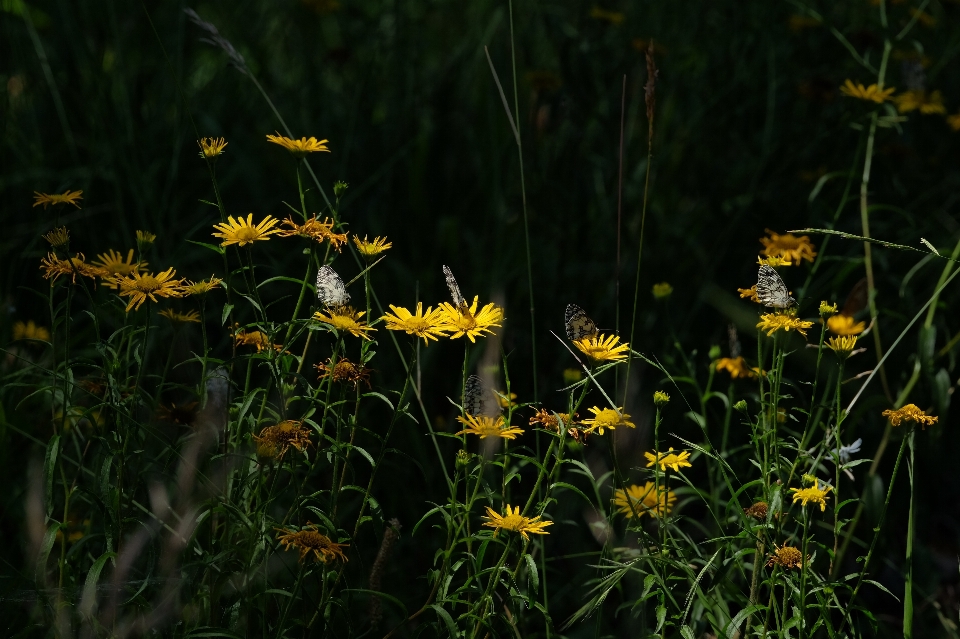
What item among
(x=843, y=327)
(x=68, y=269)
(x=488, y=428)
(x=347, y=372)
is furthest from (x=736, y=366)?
(x=68, y=269)

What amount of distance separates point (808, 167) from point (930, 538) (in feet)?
3.44

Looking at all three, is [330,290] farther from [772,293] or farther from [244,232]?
[772,293]

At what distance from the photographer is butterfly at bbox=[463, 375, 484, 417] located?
53.9 inches

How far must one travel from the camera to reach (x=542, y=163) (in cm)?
273

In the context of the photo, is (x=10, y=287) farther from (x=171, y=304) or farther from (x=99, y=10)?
(x=99, y=10)

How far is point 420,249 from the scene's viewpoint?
108 inches

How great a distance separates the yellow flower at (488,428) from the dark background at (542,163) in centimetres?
72

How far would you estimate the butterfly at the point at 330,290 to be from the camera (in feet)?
4.06

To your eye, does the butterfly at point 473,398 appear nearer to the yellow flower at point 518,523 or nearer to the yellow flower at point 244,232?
the yellow flower at point 518,523

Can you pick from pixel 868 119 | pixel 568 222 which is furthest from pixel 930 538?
pixel 568 222

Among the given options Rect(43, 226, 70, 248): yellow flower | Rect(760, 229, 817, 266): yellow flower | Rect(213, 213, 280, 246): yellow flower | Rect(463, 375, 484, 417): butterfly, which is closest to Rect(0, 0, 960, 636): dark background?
Rect(760, 229, 817, 266): yellow flower

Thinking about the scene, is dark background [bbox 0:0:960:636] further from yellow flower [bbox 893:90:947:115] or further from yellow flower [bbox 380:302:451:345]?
yellow flower [bbox 380:302:451:345]

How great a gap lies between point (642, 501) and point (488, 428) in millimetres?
257

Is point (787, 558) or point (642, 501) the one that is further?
point (642, 501)
